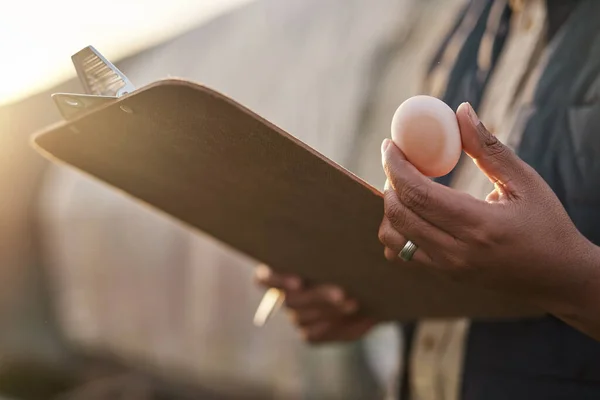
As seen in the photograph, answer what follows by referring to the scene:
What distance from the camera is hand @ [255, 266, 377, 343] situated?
2.46ft

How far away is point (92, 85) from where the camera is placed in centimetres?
46

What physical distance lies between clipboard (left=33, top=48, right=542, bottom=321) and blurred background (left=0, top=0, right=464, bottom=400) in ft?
0.65

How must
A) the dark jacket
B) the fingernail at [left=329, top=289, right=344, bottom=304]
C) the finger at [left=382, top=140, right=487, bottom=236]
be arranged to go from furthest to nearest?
the fingernail at [left=329, top=289, right=344, bottom=304]
the dark jacket
the finger at [left=382, top=140, right=487, bottom=236]

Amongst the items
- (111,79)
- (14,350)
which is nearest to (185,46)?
(14,350)

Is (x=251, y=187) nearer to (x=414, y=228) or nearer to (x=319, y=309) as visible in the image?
(x=414, y=228)

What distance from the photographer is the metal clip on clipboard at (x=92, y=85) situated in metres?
0.44

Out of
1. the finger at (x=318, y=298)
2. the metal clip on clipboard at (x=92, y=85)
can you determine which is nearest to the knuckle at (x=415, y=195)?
the metal clip on clipboard at (x=92, y=85)

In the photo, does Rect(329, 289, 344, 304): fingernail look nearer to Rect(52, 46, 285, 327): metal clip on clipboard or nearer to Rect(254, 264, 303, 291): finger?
Rect(254, 264, 303, 291): finger

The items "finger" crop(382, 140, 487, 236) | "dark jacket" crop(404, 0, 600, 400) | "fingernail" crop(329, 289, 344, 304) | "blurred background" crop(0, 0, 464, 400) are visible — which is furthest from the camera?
"blurred background" crop(0, 0, 464, 400)

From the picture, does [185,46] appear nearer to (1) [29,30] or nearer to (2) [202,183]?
(1) [29,30]

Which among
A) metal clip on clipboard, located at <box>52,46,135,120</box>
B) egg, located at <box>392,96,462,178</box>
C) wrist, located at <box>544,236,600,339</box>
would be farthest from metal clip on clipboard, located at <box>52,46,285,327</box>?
wrist, located at <box>544,236,600,339</box>

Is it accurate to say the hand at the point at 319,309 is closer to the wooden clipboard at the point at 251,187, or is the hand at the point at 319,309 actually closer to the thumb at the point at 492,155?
the wooden clipboard at the point at 251,187

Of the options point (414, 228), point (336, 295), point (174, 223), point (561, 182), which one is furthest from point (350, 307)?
point (174, 223)

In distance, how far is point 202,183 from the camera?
532mm
